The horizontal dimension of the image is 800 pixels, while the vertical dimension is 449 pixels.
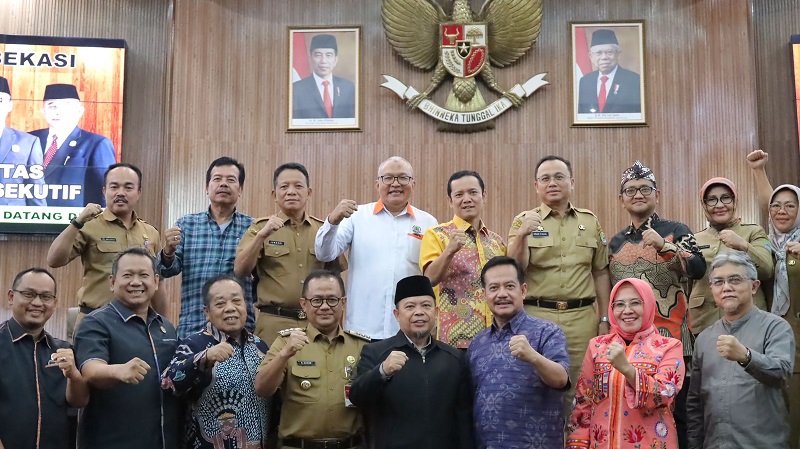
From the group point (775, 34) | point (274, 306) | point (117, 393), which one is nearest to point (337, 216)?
point (274, 306)

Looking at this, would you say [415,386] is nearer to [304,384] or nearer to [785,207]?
[304,384]

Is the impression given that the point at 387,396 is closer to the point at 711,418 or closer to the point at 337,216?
the point at 337,216

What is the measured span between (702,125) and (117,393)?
5797 mm

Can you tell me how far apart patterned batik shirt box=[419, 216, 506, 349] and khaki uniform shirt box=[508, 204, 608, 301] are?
23cm

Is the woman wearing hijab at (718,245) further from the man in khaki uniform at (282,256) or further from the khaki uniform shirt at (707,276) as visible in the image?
the man in khaki uniform at (282,256)

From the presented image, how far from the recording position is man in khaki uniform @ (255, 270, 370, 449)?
3.62 m

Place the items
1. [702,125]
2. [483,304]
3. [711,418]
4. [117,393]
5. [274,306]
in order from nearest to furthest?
[117,393] < [711,418] < [483,304] < [274,306] < [702,125]

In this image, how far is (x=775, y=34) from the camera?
303 inches

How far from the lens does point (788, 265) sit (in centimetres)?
436

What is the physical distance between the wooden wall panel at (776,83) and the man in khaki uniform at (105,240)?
5.67 m

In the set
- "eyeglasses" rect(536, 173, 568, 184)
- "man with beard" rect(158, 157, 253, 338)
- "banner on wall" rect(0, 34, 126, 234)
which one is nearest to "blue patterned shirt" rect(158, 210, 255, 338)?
"man with beard" rect(158, 157, 253, 338)

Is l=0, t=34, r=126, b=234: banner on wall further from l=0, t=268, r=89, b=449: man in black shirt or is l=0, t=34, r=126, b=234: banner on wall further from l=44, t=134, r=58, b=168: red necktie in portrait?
l=0, t=268, r=89, b=449: man in black shirt

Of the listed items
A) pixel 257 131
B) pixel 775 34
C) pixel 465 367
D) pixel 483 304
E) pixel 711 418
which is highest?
pixel 775 34

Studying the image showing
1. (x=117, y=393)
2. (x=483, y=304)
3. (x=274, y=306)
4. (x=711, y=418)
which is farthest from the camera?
(x=274, y=306)
